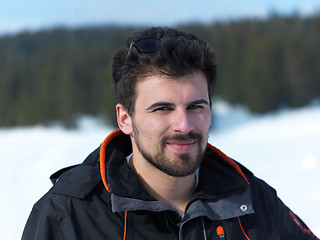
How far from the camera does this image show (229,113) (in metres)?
16.8

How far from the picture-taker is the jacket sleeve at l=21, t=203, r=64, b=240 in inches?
59.1

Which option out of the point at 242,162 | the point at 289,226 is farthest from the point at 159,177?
the point at 242,162

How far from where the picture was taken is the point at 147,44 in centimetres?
175

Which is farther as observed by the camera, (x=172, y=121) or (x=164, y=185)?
(x=164, y=185)

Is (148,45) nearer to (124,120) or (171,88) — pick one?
(171,88)

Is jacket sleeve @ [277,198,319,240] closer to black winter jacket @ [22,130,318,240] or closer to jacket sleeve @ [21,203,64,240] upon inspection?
black winter jacket @ [22,130,318,240]

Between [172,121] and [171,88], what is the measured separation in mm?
145

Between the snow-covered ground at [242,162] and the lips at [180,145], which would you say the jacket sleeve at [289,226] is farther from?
the snow-covered ground at [242,162]

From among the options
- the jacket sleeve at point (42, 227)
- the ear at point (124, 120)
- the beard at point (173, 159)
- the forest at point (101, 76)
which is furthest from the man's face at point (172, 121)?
the forest at point (101, 76)

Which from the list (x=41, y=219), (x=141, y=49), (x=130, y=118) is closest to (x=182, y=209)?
(x=130, y=118)

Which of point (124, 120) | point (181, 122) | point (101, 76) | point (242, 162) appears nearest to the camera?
point (181, 122)

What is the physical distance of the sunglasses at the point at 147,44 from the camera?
67.9 inches

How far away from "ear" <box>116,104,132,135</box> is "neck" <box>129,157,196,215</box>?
16 cm

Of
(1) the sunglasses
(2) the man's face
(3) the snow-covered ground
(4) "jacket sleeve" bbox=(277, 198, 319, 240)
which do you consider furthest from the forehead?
(3) the snow-covered ground
